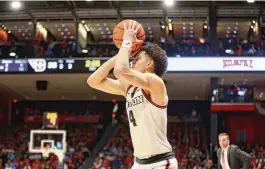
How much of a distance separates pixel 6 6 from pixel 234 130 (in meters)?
12.8

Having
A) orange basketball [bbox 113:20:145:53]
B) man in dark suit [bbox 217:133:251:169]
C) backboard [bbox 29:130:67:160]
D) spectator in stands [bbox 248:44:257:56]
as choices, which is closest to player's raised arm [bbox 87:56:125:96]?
orange basketball [bbox 113:20:145:53]

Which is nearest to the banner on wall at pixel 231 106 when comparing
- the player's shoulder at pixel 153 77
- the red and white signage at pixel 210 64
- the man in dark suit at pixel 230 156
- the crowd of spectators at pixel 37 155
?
the red and white signage at pixel 210 64

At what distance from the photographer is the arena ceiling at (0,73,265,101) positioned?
19875mm

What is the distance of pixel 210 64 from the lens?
1856 cm

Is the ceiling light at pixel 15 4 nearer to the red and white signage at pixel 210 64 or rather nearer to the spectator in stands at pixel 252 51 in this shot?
the red and white signage at pixel 210 64

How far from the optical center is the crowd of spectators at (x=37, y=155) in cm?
1814

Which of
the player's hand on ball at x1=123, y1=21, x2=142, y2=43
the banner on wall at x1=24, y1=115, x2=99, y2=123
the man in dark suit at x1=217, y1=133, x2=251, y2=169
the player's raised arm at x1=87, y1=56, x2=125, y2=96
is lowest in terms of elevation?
the man in dark suit at x1=217, y1=133, x2=251, y2=169

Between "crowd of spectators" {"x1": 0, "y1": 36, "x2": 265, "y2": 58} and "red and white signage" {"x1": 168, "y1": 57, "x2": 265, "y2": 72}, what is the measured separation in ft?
0.71

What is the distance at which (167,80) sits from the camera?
66.9 feet

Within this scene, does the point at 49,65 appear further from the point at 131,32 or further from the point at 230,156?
the point at 131,32

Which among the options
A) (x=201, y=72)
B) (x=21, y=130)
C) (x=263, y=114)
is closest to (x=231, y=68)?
(x=201, y=72)

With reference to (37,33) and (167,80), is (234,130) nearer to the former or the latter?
(167,80)

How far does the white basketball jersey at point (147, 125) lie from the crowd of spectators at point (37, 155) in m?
14.0

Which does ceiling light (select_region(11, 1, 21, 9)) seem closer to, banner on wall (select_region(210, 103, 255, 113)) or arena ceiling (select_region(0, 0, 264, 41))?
arena ceiling (select_region(0, 0, 264, 41))
